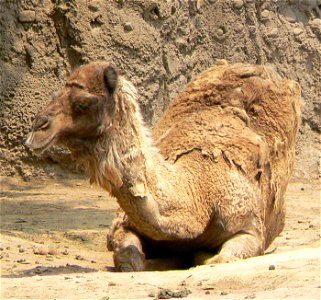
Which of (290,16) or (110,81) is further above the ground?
(110,81)

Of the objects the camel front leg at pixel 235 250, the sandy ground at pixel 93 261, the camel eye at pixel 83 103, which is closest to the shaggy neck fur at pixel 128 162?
the camel eye at pixel 83 103

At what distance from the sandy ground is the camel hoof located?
160 millimetres

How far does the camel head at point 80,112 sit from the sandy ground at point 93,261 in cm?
85

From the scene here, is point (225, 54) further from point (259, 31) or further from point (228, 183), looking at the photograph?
point (228, 183)

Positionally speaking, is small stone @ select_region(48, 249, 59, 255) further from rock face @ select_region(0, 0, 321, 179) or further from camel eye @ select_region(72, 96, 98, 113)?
rock face @ select_region(0, 0, 321, 179)

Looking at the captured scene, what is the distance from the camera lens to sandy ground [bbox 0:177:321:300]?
6383 mm

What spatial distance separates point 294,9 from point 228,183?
25.7 feet

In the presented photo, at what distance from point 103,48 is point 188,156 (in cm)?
532

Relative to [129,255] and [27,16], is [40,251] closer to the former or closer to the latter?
[129,255]

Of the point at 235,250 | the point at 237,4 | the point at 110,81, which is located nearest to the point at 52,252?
the point at 235,250

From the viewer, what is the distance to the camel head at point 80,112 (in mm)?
6895

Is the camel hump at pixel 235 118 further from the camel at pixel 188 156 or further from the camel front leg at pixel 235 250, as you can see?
the camel front leg at pixel 235 250

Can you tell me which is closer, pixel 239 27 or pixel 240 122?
pixel 240 122

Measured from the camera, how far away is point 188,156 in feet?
26.4
